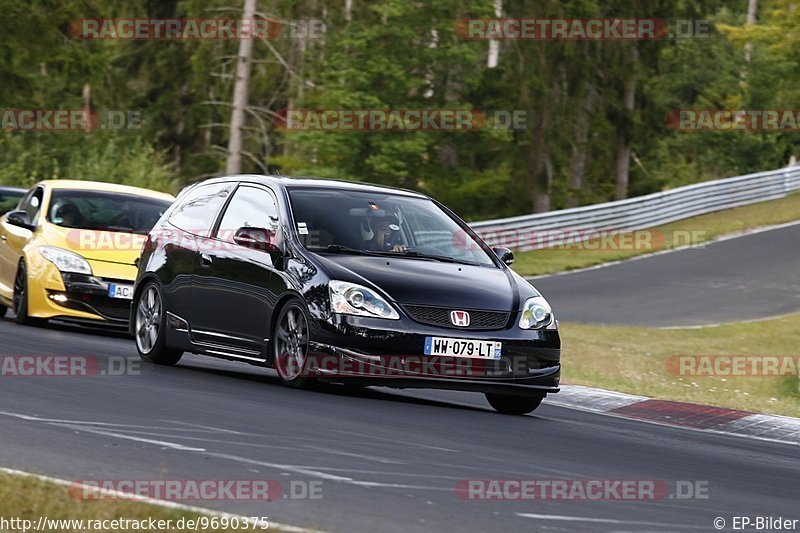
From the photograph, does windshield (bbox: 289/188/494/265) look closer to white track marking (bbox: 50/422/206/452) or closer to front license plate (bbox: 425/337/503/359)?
front license plate (bbox: 425/337/503/359)

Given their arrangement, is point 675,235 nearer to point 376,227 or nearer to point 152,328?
point 152,328

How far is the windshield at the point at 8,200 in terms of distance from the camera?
72.9ft

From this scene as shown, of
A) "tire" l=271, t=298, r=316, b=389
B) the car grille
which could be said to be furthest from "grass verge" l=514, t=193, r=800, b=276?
the car grille

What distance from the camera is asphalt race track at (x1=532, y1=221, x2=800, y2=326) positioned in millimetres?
28094

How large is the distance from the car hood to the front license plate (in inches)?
10.7

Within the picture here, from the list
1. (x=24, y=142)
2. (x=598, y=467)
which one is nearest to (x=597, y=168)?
(x=24, y=142)

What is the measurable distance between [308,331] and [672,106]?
61.1 meters

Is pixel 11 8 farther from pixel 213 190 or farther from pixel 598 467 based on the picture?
pixel 598 467

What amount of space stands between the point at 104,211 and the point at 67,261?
1205mm

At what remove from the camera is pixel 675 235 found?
40969 millimetres

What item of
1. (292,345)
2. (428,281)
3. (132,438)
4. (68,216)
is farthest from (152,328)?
(132,438)

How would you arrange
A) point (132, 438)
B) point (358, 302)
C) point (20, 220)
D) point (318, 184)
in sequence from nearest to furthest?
point (132, 438) → point (358, 302) → point (318, 184) → point (20, 220)

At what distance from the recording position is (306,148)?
4712 cm

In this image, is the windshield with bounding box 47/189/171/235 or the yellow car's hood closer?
the yellow car's hood
